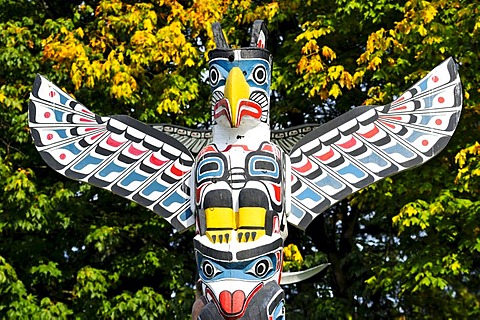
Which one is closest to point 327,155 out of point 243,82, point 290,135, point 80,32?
point 290,135

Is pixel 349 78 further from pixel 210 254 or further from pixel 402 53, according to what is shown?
pixel 210 254

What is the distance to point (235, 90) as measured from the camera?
7828mm

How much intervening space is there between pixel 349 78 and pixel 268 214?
421 centimetres

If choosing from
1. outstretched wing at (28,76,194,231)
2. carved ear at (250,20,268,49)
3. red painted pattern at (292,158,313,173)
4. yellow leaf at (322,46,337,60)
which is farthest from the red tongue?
yellow leaf at (322,46,337,60)

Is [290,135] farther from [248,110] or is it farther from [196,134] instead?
[248,110]

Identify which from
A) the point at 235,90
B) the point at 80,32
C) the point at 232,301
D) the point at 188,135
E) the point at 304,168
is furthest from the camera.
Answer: the point at 80,32

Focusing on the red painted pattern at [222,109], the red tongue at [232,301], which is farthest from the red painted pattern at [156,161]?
the red tongue at [232,301]

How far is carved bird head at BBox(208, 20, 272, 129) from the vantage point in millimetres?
7848

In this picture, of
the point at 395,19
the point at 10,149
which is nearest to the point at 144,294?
the point at 10,149

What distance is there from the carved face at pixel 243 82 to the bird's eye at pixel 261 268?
1.10 metres

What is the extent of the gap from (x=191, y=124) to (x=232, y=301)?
521cm

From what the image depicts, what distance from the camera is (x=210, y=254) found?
765 centimetres

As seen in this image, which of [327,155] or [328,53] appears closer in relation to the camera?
[327,155]

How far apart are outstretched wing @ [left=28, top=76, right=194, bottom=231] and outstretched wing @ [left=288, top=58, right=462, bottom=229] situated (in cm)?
105
